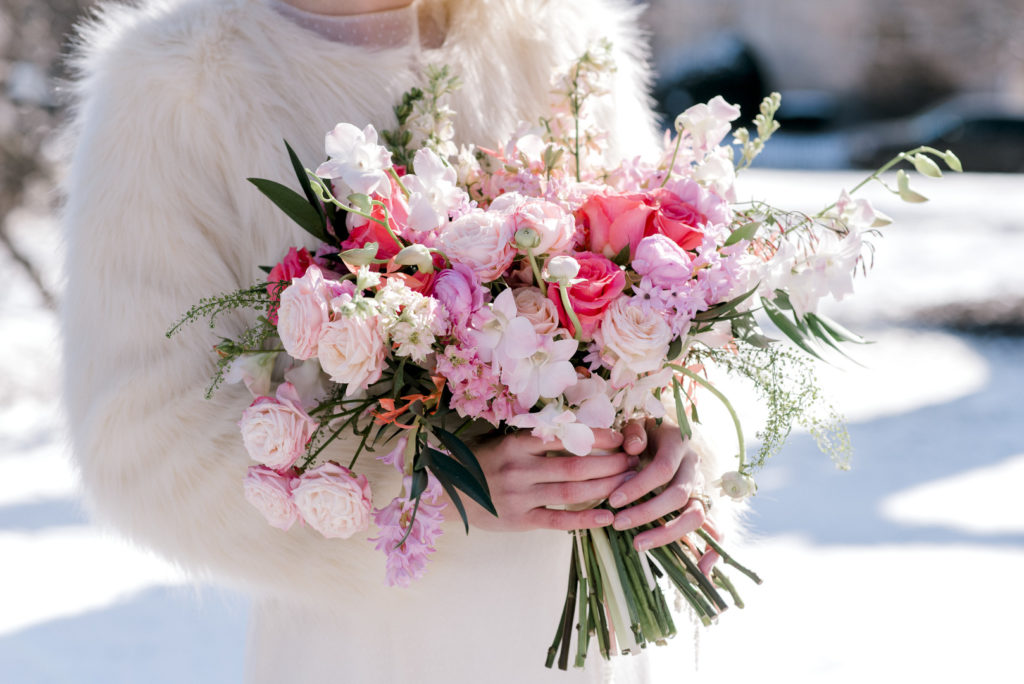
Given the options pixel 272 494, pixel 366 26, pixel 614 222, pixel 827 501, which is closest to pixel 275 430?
pixel 272 494

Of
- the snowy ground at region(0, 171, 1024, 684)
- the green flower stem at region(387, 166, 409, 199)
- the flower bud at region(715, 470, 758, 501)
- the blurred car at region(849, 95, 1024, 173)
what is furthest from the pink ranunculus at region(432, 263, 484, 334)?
the blurred car at region(849, 95, 1024, 173)

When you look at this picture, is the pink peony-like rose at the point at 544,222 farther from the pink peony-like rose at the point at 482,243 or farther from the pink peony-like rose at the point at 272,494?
the pink peony-like rose at the point at 272,494

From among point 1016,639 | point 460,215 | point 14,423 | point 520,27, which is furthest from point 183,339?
point 14,423

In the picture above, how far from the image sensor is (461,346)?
3.38 feet

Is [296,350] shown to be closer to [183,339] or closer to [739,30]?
[183,339]

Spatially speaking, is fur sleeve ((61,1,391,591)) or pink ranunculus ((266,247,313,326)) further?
fur sleeve ((61,1,391,591))

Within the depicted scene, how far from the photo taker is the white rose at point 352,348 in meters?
0.97

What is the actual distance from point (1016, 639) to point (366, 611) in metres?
2.84

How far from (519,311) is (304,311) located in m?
0.23

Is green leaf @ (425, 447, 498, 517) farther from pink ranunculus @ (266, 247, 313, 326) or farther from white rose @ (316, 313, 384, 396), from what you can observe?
pink ranunculus @ (266, 247, 313, 326)

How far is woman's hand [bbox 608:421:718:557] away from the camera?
1218mm

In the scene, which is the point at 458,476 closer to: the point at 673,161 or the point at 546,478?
the point at 546,478

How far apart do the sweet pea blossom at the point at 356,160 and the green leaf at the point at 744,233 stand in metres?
0.39

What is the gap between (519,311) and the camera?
41.1 inches
